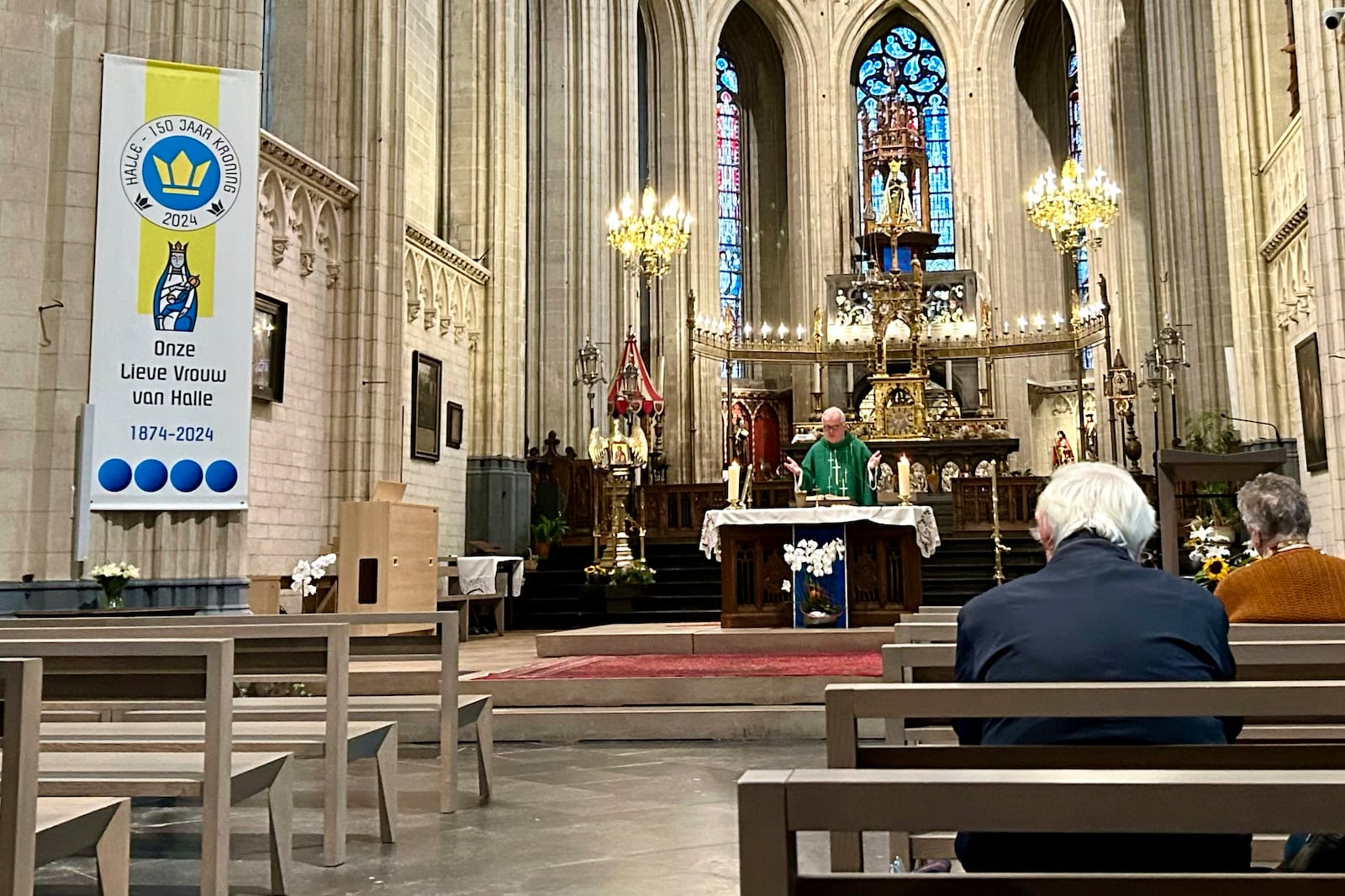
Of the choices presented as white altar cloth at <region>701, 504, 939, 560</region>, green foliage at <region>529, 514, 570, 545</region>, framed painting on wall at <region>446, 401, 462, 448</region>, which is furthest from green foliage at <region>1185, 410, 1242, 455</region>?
framed painting on wall at <region>446, 401, 462, 448</region>

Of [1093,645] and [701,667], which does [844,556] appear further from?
[1093,645]

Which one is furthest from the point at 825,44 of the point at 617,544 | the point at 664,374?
the point at 617,544

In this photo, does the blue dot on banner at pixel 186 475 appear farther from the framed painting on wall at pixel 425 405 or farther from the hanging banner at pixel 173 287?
the framed painting on wall at pixel 425 405

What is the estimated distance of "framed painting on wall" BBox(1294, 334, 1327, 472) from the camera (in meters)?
11.6

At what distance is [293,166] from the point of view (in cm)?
1126

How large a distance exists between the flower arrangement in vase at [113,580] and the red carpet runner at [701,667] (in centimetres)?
246

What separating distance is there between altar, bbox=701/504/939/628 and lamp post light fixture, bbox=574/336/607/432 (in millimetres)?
7880

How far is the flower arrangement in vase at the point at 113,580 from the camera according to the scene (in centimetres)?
796

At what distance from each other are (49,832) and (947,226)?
1061 inches

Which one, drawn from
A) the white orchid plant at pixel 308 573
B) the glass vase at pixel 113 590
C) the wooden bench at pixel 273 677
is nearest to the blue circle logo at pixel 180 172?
the glass vase at pixel 113 590

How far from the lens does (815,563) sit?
9414 mm

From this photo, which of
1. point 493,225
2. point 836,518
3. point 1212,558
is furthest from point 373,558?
point 493,225

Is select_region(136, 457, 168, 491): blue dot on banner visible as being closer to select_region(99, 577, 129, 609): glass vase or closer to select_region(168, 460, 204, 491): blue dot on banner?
select_region(168, 460, 204, 491): blue dot on banner

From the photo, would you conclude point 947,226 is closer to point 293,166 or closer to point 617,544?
point 617,544
